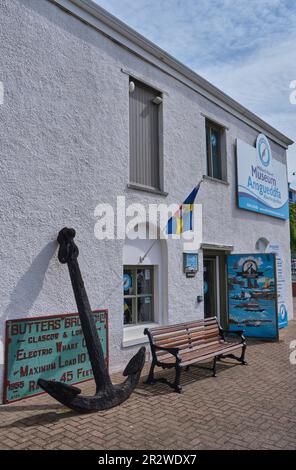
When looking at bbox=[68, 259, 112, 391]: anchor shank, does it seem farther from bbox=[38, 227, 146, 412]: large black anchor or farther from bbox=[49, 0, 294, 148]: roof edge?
bbox=[49, 0, 294, 148]: roof edge

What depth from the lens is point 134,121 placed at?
7.79 metres

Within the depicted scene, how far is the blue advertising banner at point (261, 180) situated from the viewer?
11.0 m

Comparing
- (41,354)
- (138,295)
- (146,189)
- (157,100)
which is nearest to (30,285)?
(41,354)

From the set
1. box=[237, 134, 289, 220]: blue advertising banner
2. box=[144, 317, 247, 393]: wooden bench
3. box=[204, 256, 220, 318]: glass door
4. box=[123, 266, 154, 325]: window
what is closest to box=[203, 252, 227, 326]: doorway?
box=[204, 256, 220, 318]: glass door

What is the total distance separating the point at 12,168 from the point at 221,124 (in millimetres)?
6406

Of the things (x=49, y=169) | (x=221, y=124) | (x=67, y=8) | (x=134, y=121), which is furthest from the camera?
(x=221, y=124)

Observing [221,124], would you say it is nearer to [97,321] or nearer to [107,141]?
[107,141]

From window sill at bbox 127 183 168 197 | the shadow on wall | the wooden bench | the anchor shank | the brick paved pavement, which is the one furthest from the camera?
window sill at bbox 127 183 168 197

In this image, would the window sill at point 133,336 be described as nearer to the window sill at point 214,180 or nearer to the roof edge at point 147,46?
the window sill at point 214,180

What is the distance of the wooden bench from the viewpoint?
5.88 meters

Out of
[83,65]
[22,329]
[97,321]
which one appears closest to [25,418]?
[22,329]

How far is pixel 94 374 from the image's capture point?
4832 millimetres

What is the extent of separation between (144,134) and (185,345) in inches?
160

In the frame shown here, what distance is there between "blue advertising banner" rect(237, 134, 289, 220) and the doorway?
5.32 ft
